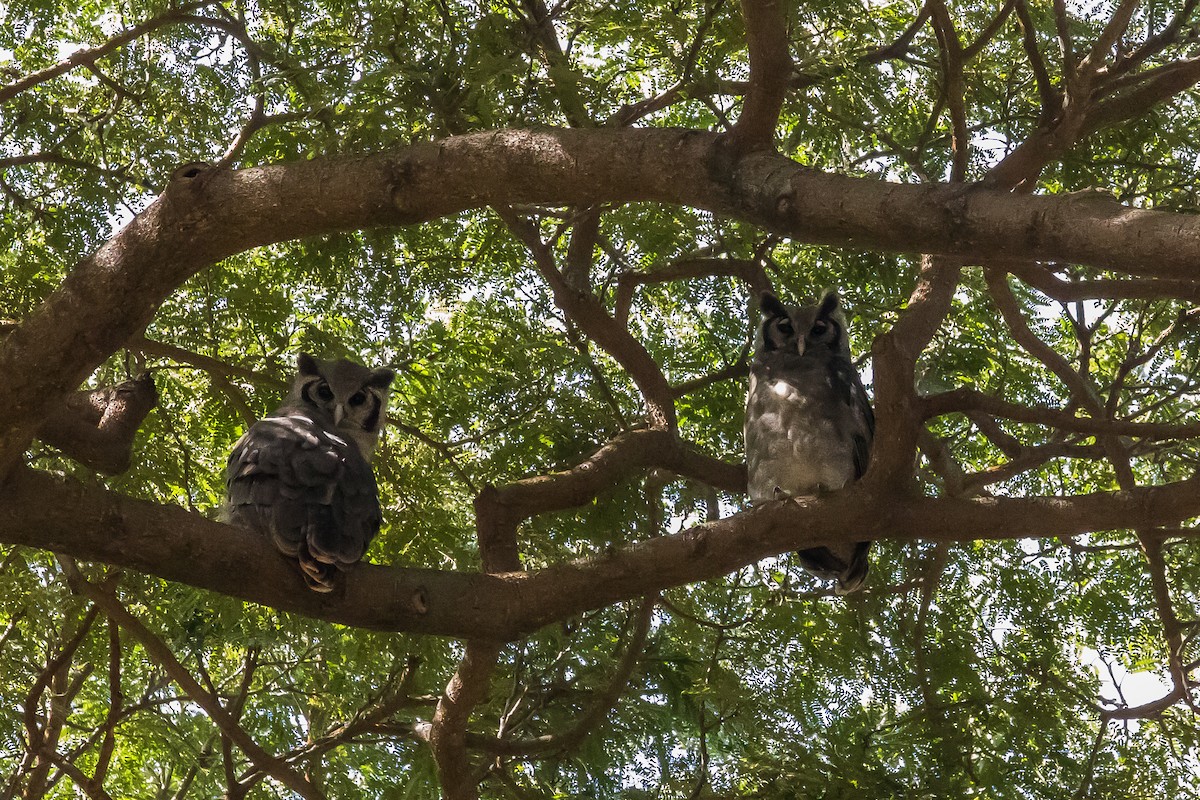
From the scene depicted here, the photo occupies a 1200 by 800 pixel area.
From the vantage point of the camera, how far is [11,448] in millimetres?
3301

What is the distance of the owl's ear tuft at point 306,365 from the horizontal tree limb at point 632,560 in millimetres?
1885

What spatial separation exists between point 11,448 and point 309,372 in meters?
2.24

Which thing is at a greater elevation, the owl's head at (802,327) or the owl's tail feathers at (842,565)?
the owl's head at (802,327)

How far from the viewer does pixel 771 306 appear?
585 cm

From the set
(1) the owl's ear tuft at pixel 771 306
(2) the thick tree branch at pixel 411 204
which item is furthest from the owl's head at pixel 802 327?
(2) the thick tree branch at pixel 411 204

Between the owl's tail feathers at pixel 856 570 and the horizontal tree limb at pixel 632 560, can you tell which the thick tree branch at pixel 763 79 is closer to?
the horizontal tree limb at pixel 632 560

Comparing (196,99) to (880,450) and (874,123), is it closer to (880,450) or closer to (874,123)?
(874,123)

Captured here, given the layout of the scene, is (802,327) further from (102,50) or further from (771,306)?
(102,50)

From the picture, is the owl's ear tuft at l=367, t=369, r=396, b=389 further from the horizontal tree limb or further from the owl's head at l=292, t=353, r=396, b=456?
the horizontal tree limb

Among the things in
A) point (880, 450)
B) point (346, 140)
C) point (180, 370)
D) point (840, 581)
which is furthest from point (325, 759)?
point (880, 450)

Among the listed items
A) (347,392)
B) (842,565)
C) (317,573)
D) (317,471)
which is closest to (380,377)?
(347,392)

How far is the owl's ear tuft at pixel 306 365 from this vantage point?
18.0ft

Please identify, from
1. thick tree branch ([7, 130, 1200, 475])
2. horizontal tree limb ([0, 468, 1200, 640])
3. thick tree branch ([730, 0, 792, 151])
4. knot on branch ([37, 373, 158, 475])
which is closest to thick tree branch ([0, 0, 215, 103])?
knot on branch ([37, 373, 158, 475])

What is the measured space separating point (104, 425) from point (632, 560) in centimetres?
171
